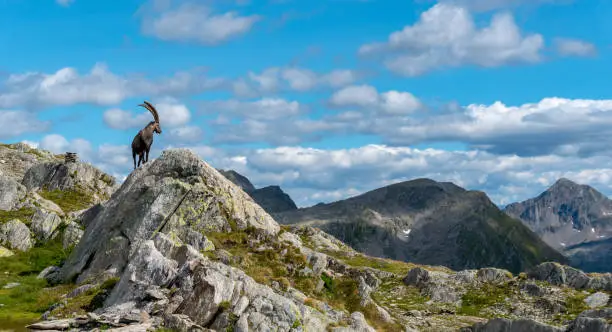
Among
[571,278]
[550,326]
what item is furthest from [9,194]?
[571,278]

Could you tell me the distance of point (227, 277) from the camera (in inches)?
1152

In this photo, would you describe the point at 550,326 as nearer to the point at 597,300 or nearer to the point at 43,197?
the point at 597,300

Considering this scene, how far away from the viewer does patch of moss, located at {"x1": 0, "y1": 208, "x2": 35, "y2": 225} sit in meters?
65.1

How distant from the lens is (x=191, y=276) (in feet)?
94.8

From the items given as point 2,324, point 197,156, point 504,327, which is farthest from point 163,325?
point 504,327

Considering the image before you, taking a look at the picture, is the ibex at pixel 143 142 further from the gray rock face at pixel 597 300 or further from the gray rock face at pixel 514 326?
the gray rock face at pixel 597 300

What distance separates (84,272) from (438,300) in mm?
56923

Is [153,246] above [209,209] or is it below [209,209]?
below

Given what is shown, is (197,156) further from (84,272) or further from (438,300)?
(438,300)

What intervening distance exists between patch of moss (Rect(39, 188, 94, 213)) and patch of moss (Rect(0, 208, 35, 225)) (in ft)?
32.5

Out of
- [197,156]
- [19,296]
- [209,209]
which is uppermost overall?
[197,156]

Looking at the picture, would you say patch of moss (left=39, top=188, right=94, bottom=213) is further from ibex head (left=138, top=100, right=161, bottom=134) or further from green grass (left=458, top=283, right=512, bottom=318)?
green grass (left=458, top=283, right=512, bottom=318)

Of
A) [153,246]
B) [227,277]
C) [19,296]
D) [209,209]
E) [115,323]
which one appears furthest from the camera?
[209,209]

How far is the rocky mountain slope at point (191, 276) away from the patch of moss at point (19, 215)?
1054cm
